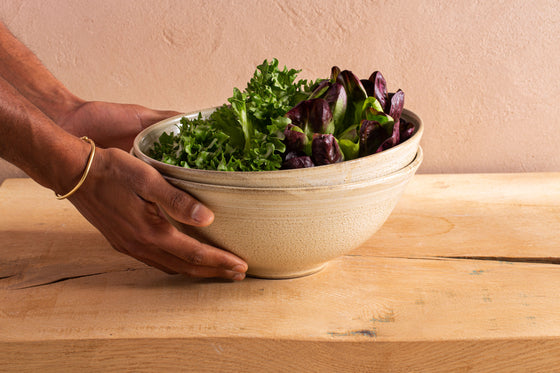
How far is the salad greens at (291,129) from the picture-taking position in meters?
0.86

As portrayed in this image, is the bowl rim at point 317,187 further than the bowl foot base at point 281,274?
No

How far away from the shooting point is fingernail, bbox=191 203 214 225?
84 cm

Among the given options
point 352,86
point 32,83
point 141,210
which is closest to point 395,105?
point 352,86

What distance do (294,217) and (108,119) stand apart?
0.65 meters

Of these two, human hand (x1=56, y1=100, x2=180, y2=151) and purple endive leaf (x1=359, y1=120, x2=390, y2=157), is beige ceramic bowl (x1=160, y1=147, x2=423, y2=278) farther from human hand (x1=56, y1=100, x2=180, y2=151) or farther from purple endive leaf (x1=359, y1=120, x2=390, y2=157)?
human hand (x1=56, y1=100, x2=180, y2=151)

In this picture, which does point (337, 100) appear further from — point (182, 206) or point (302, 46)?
point (302, 46)

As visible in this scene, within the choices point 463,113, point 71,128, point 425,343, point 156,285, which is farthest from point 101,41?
point 425,343

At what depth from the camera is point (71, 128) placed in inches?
51.1

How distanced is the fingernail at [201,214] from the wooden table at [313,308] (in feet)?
0.56

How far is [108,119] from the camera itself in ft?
4.23

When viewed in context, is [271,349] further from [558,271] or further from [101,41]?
[101,41]

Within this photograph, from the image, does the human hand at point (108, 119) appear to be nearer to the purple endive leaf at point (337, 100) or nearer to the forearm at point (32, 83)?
the forearm at point (32, 83)

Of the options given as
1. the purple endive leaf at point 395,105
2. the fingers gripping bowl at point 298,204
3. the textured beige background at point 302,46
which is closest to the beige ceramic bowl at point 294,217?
the fingers gripping bowl at point 298,204

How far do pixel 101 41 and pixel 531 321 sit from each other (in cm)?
129
